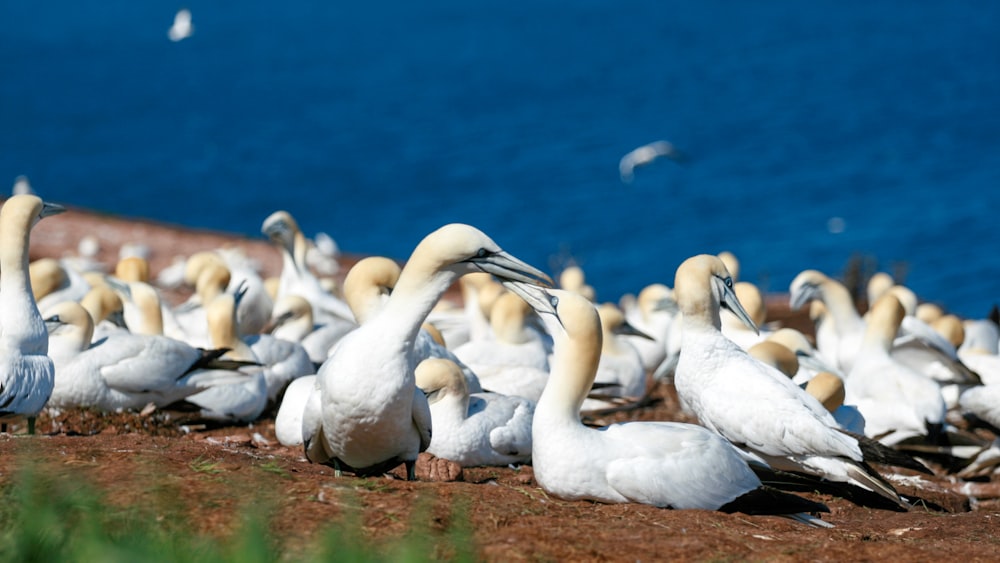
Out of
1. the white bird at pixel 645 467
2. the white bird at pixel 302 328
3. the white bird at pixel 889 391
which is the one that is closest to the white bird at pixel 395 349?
the white bird at pixel 645 467

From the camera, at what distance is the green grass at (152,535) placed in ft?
12.9

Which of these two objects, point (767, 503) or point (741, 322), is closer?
point (767, 503)

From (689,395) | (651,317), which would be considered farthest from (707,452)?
(651,317)

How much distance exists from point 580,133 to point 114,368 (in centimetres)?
5505

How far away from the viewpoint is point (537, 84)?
79.4 metres

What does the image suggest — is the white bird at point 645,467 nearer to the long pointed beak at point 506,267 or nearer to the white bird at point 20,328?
the long pointed beak at point 506,267

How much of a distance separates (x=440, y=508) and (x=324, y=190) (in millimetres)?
50135

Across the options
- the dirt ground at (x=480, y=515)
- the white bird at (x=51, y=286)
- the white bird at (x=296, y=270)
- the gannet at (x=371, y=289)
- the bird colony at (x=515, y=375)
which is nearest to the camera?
the dirt ground at (x=480, y=515)

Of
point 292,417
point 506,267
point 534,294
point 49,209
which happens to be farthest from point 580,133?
point 506,267

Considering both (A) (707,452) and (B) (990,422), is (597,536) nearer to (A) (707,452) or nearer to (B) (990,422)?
(A) (707,452)

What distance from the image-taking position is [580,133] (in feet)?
208

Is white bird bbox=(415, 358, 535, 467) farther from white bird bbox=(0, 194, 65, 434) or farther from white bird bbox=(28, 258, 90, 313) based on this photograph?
white bird bbox=(28, 258, 90, 313)

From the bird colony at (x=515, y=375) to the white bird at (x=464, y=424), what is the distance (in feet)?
0.04

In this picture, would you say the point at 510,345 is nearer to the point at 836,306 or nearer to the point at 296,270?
the point at 836,306
